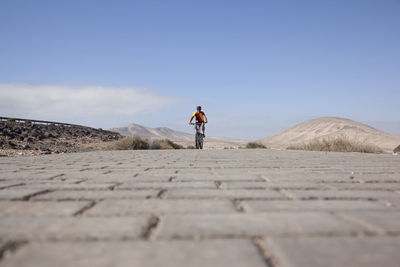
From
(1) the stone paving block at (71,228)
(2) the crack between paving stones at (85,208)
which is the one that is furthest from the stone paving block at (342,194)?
(2) the crack between paving stones at (85,208)

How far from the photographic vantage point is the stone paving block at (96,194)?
1.90 metres

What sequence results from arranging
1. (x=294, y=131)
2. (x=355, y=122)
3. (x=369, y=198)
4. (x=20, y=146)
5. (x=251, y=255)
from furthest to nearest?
1. (x=294, y=131)
2. (x=355, y=122)
3. (x=20, y=146)
4. (x=369, y=198)
5. (x=251, y=255)

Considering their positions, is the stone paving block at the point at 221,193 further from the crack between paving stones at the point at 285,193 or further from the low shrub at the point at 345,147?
the low shrub at the point at 345,147

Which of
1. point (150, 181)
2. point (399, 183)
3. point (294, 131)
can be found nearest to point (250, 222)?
point (150, 181)

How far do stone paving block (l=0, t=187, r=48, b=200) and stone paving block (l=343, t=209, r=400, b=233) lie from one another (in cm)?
210

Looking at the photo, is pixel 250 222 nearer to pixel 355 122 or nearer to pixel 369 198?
pixel 369 198

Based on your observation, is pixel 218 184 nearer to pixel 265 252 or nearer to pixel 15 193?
pixel 265 252

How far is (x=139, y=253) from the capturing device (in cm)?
99

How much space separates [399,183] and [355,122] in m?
39.9

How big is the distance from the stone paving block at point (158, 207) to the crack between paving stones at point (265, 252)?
0.43 metres

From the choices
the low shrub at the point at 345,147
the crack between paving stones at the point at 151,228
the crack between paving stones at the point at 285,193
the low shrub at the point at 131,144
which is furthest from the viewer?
the low shrub at the point at 131,144

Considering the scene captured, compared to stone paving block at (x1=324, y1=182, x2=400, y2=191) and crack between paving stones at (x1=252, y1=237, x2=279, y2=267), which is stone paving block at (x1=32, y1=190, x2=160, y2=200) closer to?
crack between paving stones at (x1=252, y1=237, x2=279, y2=267)

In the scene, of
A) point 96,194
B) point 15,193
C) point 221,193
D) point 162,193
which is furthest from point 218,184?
point 15,193

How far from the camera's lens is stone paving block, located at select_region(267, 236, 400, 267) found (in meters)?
0.93
